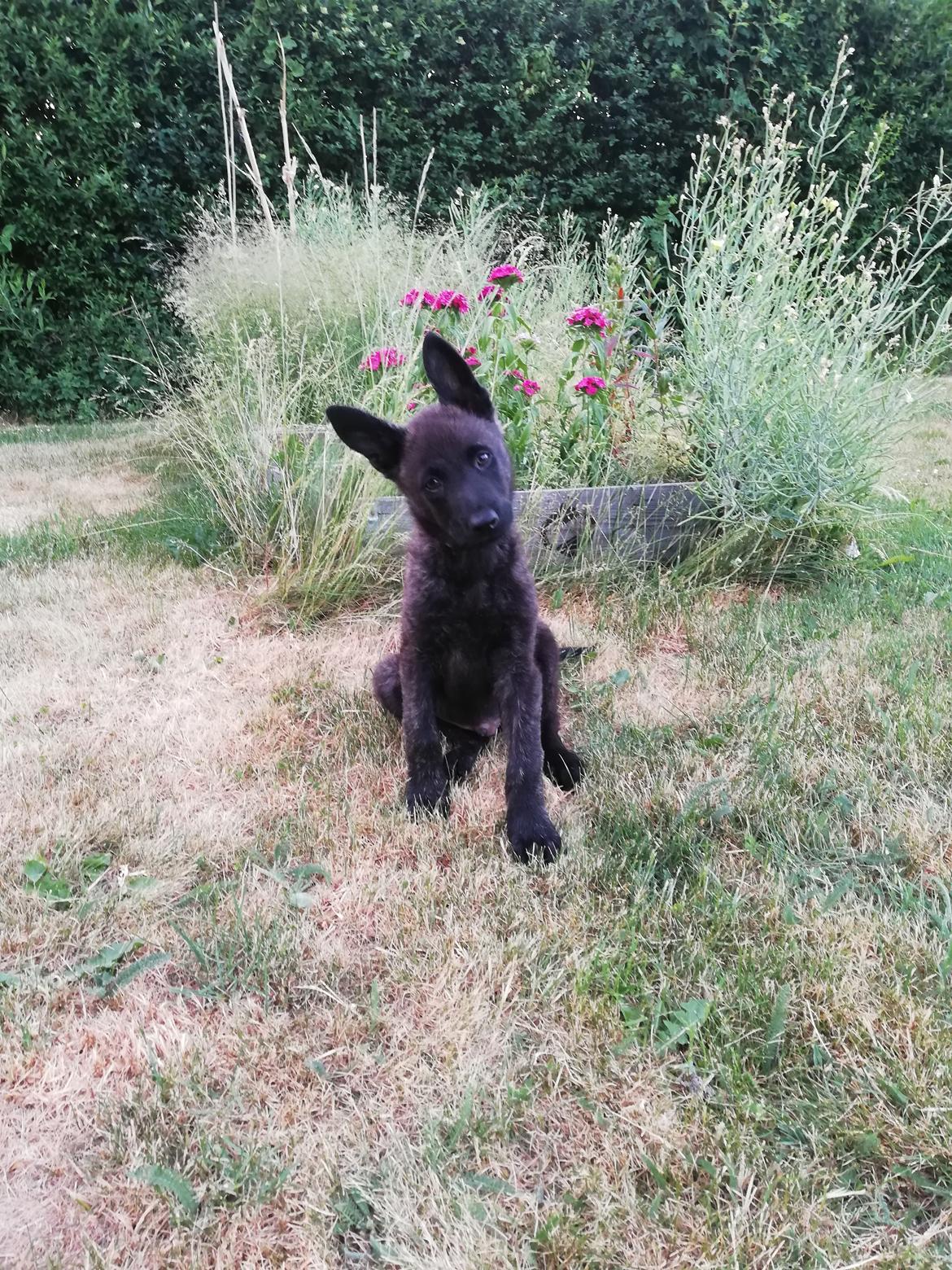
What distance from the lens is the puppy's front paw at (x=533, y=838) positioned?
1919 millimetres

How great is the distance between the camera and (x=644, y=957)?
1.56 meters

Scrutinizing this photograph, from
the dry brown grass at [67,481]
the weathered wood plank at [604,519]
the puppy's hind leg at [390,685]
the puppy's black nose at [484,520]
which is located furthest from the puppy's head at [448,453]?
the dry brown grass at [67,481]

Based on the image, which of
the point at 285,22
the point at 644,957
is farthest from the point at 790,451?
the point at 285,22

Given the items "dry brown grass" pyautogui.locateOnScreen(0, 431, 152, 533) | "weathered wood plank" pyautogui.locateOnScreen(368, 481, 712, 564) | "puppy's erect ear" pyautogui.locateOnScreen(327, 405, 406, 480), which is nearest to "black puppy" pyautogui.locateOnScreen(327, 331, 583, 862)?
Result: "puppy's erect ear" pyautogui.locateOnScreen(327, 405, 406, 480)

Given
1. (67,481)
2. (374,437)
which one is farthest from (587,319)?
(67,481)

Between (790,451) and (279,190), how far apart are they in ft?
22.6

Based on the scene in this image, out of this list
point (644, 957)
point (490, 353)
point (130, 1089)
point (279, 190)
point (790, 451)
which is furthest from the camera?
point (279, 190)

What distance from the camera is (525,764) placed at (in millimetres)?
2033

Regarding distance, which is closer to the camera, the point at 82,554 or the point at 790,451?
the point at 790,451

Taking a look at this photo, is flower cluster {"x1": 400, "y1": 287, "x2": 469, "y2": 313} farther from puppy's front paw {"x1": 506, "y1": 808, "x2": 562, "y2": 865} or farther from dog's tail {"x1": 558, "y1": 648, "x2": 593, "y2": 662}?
puppy's front paw {"x1": 506, "y1": 808, "x2": 562, "y2": 865}

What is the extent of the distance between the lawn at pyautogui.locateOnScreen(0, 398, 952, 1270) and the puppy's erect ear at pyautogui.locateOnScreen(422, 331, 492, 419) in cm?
101

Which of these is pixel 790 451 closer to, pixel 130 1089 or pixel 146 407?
Answer: pixel 130 1089

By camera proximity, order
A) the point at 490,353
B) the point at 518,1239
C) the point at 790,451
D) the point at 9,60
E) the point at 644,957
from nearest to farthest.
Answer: the point at 518,1239 → the point at 644,957 → the point at 790,451 → the point at 490,353 → the point at 9,60

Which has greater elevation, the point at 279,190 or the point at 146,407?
the point at 279,190
